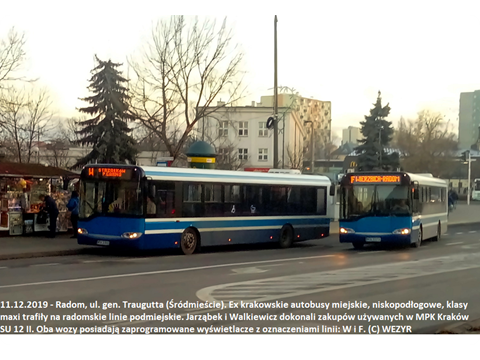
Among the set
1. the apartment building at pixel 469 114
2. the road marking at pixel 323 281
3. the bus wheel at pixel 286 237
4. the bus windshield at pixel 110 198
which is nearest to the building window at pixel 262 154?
the bus wheel at pixel 286 237

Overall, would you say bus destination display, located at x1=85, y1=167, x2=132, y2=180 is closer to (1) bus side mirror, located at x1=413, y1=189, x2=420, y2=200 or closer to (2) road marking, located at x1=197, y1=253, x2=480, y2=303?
(2) road marking, located at x1=197, y1=253, x2=480, y2=303

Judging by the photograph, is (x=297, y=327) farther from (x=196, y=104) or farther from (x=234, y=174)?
(x=196, y=104)

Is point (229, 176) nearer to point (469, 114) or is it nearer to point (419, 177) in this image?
point (419, 177)

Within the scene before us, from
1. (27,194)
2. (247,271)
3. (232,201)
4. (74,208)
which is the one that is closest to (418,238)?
(232,201)

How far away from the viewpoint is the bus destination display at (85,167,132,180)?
57.3 ft

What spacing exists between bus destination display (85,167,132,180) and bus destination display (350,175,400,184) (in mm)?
7493

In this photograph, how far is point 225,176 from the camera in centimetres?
1981

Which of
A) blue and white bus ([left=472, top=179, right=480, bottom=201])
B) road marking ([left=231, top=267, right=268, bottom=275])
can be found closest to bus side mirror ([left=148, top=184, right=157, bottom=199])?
road marking ([left=231, top=267, right=268, bottom=275])

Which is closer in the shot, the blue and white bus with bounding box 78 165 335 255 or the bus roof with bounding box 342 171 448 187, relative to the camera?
the blue and white bus with bounding box 78 165 335 255

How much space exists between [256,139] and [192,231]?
5143 centimetres

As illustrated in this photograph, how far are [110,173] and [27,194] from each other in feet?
19.9

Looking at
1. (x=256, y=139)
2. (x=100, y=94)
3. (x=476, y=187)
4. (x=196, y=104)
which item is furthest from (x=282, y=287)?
(x=476, y=187)

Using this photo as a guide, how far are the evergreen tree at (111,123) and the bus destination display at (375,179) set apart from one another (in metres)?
14.5

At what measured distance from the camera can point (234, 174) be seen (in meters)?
20.2
